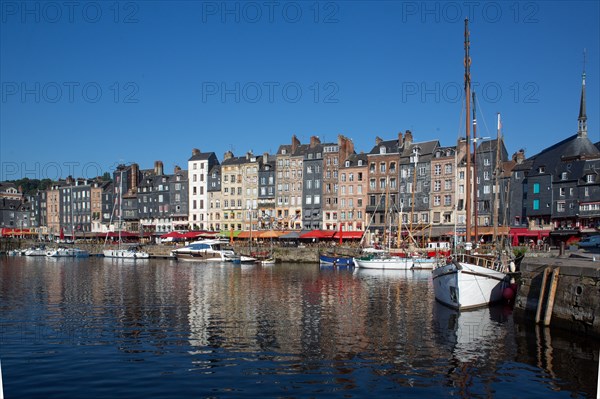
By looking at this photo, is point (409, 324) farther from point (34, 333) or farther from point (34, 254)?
point (34, 254)

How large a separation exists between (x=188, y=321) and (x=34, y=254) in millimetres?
91026

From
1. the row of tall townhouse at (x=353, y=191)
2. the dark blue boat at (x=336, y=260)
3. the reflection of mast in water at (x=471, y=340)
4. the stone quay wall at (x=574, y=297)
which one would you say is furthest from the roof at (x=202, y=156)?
the stone quay wall at (x=574, y=297)

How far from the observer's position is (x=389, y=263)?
2660 inches

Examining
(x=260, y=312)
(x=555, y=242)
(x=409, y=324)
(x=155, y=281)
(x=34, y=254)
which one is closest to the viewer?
(x=409, y=324)

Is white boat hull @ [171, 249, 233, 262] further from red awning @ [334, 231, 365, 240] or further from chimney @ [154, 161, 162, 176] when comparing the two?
chimney @ [154, 161, 162, 176]

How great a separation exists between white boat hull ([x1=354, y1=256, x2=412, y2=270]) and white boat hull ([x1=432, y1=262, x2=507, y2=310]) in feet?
107

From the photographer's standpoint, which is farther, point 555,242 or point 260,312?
point 555,242

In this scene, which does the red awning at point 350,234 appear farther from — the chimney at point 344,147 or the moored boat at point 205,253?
the moored boat at point 205,253

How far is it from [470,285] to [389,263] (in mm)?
Answer: 35402

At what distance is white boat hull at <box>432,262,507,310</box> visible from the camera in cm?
3198

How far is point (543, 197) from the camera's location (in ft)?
258

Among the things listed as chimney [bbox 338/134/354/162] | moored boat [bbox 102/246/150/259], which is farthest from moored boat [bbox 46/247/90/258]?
chimney [bbox 338/134/354/162]

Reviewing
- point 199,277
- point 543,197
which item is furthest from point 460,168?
point 199,277

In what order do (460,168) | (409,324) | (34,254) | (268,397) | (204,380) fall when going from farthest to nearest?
(34,254), (460,168), (409,324), (204,380), (268,397)
